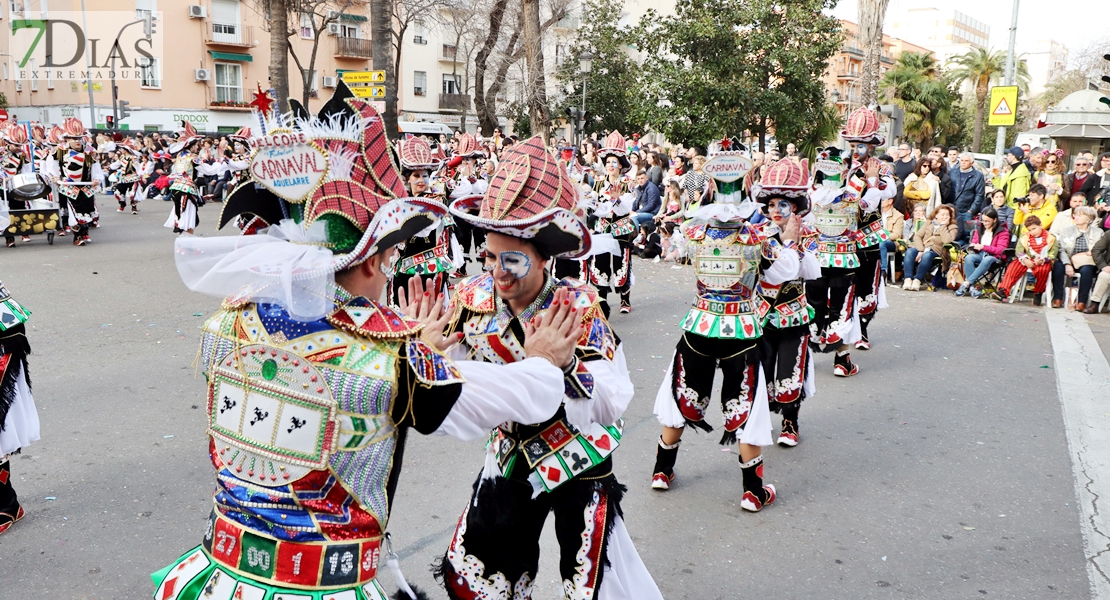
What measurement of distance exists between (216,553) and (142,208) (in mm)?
23042

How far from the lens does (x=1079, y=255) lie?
1120cm

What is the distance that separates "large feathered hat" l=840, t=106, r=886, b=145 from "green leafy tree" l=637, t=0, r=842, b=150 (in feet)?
49.5

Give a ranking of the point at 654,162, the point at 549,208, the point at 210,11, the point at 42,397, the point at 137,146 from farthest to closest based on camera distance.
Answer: the point at 210,11
the point at 137,146
the point at 654,162
the point at 42,397
the point at 549,208

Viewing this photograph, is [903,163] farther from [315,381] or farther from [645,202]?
[315,381]

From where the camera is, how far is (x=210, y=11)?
40.0 m

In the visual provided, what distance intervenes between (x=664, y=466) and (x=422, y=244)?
388 cm

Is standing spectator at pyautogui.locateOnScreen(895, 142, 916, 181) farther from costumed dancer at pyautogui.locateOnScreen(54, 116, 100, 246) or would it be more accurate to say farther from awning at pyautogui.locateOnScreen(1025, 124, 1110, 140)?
costumed dancer at pyautogui.locateOnScreen(54, 116, 100, 246)

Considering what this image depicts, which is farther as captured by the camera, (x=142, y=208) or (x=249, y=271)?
(x=142, y=208)

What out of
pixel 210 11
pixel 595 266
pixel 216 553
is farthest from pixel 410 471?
pixel 210 11

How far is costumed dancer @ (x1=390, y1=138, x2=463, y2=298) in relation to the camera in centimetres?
800

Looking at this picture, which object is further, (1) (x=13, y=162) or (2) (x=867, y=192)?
(1) (x=13, y=162)

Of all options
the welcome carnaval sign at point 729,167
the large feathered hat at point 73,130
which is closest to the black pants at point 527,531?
the welcome carnaval sign at point 729,167

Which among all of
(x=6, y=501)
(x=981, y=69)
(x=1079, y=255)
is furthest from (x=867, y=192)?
A: (x=981, y=69)

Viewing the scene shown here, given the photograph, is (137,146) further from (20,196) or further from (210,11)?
(210,11)
